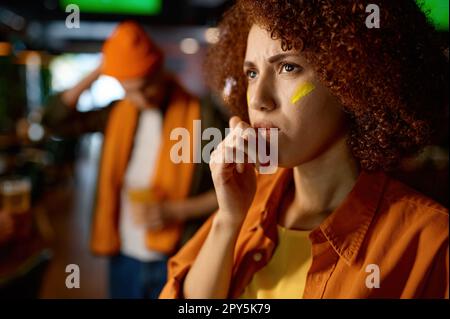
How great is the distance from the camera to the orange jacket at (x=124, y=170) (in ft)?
5.47

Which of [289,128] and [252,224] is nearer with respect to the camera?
[289,128]

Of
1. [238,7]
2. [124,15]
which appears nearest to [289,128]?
[238,7]

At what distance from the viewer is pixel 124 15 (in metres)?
2.24

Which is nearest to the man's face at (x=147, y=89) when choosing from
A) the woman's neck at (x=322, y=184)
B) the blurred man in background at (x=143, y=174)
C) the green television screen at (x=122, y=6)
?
the blurred man in background at (x=143, y=174)

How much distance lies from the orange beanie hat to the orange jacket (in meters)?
0.26

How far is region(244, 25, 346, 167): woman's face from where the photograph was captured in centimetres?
77

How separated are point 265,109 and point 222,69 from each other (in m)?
A: 0.32

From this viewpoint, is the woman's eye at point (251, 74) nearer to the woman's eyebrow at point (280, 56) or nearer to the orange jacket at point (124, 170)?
Result: the woman's eyebrow at point (280, 56)

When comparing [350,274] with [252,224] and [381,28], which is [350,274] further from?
[381,28]

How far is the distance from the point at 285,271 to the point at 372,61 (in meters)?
0.46

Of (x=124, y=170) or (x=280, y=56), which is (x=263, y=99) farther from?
(x=124, y=170)

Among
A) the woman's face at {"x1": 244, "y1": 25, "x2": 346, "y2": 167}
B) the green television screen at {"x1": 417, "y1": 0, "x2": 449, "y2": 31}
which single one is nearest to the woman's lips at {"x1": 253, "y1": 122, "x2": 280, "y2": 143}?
the woman's face at {"x1": 244, "y1": 25, "x2": 346, "y2": 167}

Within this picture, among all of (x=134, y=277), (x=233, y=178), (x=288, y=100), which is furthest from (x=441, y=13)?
(x=134, y=277)

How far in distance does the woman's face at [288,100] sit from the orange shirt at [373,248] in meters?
0.17
